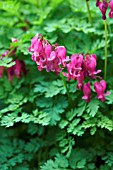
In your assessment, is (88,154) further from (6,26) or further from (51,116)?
(6,26)

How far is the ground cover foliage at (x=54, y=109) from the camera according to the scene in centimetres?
211

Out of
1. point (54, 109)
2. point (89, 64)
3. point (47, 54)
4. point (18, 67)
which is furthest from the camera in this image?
point (18, 67)

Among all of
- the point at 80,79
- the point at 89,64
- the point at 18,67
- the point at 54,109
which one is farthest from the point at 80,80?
the point at 18,67

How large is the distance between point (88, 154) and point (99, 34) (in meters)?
0.88

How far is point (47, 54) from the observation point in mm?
1976

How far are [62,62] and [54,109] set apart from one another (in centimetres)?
35

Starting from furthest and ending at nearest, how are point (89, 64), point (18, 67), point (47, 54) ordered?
point (18, 67), point (89, 64), point (47, 54)

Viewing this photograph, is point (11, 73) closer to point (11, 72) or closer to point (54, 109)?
point (11, 72)

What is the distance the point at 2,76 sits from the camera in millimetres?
2578

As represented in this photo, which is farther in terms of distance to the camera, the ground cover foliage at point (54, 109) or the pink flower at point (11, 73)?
the pink flower at point (11, 73)

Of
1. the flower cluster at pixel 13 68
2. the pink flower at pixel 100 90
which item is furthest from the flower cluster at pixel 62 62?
the flower cluster at pixel 13 68

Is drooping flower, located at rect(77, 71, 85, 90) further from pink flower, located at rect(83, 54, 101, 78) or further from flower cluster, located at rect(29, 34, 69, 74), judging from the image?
flower cluster, located at rect(29, 34, 69, 74)

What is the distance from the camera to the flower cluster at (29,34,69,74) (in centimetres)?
197

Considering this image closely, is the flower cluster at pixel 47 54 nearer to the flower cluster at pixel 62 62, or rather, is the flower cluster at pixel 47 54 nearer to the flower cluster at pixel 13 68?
the flower cluster at pixel 62 62
